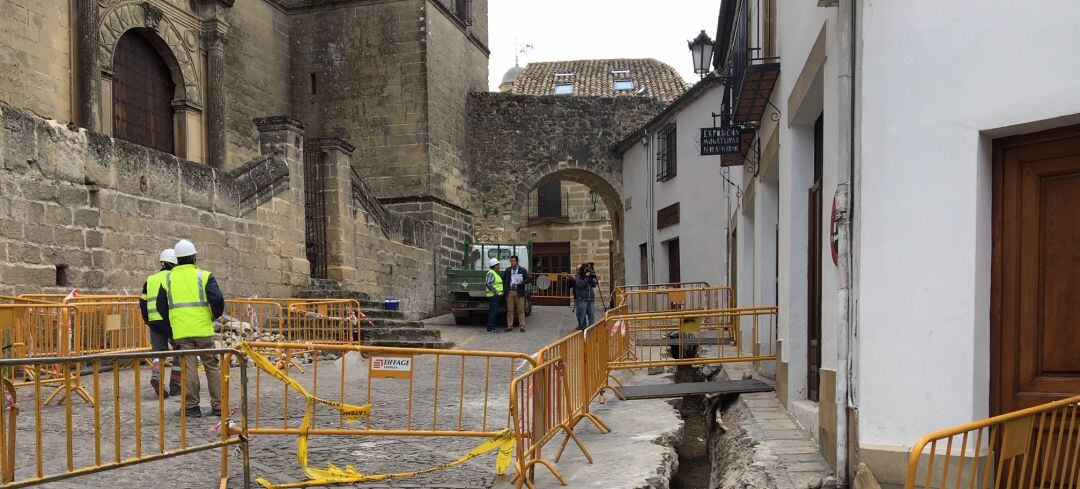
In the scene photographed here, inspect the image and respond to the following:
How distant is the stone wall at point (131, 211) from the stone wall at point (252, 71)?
5381 millimetres

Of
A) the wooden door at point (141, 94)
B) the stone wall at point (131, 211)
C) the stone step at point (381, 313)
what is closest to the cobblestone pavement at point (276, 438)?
the stone wall at point (131, 211)

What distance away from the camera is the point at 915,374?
13.5ft

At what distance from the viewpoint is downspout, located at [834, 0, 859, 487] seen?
448cm

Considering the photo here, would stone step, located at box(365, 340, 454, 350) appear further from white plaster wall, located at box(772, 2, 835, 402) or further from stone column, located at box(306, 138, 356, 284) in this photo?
white plaster wall, located at box(772, 2, 835, 402)

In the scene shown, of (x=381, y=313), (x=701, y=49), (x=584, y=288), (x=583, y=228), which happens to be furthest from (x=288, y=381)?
(x=583, y=228)

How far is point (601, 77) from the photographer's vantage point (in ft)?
105

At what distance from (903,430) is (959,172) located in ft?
4.19

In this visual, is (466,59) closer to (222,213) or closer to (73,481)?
(222,213)

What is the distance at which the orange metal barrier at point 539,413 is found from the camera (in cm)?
464

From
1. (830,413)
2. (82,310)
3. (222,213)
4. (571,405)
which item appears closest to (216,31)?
(222,213)

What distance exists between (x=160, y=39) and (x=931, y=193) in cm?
1538

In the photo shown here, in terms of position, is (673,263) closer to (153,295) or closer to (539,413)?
(153,295)

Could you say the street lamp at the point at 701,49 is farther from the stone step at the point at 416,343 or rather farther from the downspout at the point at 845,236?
the downspout at the point at 845,236

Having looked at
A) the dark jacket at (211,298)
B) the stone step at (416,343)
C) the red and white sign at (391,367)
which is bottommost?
the stone step at (416,343)
